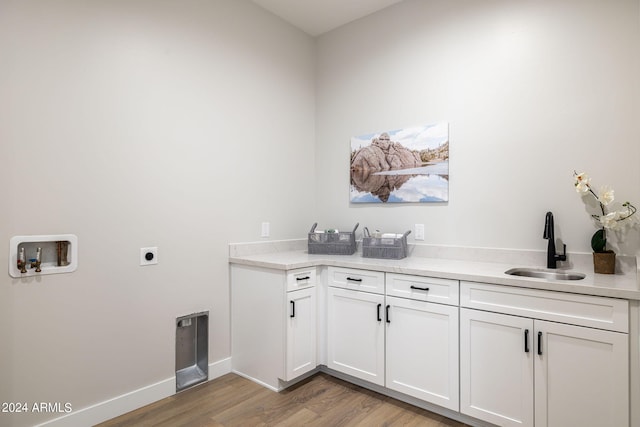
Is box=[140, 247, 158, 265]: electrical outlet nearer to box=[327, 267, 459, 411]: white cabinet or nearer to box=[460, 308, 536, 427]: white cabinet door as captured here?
box=[327, 267, 459, 411]: white cabinet

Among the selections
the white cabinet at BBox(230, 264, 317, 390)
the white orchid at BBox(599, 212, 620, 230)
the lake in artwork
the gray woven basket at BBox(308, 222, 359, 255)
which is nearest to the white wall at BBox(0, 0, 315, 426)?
the white cabinet at BBox(230, 264, 317, 390)

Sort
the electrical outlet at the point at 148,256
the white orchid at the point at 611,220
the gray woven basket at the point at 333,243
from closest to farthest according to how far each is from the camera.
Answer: the white orchid at the point at 611,220 → the electrical outlet at the point at 148,256 → the gray woven basket at the point at 333,243

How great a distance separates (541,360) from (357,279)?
114cm

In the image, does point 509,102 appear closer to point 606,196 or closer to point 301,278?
point 606,196

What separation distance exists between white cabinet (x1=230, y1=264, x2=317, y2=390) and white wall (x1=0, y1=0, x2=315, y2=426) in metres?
0.16

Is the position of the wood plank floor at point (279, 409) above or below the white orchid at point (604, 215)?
below

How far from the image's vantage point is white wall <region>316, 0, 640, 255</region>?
210 centimetres

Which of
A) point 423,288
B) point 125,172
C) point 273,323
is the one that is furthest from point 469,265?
point 125,172

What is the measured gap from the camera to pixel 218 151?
2.74m

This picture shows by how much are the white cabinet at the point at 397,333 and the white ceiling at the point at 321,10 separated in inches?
87.5

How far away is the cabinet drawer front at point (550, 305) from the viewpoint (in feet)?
5.36

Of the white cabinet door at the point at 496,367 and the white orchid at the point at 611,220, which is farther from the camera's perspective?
the white orchid at the point at 611,220

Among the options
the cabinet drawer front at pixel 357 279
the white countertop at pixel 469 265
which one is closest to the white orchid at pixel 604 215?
the white countertop at pixel 469 265

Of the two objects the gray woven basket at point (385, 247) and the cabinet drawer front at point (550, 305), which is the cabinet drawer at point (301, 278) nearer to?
the gray woven basket at point (385, 247)
